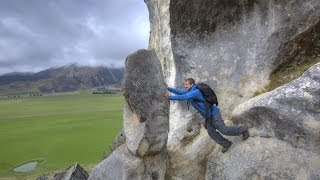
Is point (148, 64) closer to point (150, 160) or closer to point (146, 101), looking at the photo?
point (146, 101)

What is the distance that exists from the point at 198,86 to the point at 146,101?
3.31 m

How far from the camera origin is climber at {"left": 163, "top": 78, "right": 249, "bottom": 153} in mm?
17250

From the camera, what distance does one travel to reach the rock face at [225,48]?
2011 cm

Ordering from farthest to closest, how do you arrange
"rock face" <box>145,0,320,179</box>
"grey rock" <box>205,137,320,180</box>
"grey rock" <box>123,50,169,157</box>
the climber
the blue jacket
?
"rock face" <box>145,0,320,179</box>, "grey rock" <box>123,50,169,157</box>, the climber, the blue jacket, "grey rock" <box>205,137,320,180</box>

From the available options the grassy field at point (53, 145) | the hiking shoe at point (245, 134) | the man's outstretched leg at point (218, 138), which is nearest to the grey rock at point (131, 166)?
the man's outstretched leg at point (218, 138)

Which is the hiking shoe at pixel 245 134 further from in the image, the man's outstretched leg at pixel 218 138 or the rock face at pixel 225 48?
the rock face at pixel 225 48

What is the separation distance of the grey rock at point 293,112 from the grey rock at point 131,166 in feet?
16.5

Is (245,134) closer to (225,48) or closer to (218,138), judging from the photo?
(218,138)

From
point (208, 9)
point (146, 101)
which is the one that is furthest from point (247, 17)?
point (146, 101)

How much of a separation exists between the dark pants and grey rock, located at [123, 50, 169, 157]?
2382 mm

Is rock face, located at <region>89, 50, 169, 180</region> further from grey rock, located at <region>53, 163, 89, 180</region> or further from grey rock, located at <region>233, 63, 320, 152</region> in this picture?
grey rock, located at <region>53, 163, 89, 180</region>

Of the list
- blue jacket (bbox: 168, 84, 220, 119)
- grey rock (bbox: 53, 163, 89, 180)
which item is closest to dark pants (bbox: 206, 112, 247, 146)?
blue jacket (bbox: 168, 84, 220, 119)

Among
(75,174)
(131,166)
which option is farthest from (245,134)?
(75,174)

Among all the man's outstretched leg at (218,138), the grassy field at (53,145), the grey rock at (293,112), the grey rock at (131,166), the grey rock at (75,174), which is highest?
the grey rock at (293,112)
